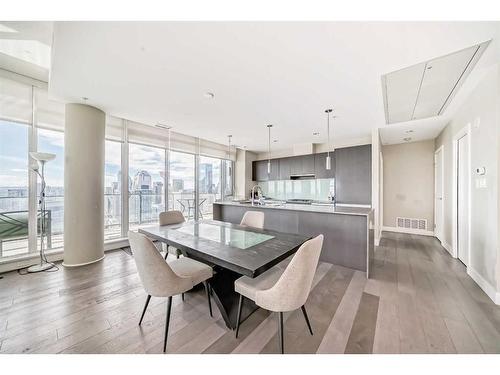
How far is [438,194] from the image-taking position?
4316 mm

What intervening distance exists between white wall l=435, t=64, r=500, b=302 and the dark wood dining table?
2.15 m

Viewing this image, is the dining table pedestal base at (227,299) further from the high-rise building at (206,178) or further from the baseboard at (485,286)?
the high-rise building at (206,178)

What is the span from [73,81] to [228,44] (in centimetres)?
210

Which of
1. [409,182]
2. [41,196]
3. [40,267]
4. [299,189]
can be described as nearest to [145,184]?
[41,196]

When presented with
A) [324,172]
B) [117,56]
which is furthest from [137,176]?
[324,172]

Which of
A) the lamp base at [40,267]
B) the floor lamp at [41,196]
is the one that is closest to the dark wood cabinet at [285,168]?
the floor lamp at [41,196]

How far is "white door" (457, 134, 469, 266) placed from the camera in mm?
2694

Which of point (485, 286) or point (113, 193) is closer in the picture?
point (485, 286)

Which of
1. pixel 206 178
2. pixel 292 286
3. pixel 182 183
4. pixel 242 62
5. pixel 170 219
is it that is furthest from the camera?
pixel 206 178

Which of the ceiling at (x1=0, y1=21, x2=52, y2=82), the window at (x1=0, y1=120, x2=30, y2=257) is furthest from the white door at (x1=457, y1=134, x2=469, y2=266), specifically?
the window at (x1=0, y1=120, x2=30, y2=257)

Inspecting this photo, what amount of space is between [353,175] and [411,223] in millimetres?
2322

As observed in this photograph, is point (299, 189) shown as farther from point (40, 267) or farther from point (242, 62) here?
point (40, 267)

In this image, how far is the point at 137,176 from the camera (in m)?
4.09
